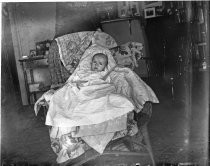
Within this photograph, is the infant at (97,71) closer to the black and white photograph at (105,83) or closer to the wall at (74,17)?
the black and white photograph at (105,83)

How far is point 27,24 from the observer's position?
2.69m

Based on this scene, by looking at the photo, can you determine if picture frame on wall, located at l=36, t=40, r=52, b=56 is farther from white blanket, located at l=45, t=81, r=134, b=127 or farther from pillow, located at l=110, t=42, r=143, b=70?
pillow, located at l=110, t=42, r=143, b=70

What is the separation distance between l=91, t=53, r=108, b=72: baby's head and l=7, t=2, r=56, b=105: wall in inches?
17.4

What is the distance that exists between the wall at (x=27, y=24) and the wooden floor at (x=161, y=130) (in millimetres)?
184

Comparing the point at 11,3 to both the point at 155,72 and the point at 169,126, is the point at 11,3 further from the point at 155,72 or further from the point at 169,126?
the point at 169,126

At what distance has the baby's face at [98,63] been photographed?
270 cm

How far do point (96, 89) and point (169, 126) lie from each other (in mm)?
701

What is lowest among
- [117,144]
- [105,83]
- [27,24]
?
[117,144]

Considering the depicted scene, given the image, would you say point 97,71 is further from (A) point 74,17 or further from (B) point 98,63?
(A) point 74,17

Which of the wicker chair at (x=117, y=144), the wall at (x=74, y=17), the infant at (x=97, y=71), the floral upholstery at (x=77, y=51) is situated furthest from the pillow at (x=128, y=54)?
the wicker chair at (x=117, y=144)

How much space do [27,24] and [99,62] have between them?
641mm

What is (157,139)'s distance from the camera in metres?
2.78

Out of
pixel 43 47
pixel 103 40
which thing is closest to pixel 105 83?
pixel 103 40

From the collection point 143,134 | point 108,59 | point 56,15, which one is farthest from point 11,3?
point 143,134
